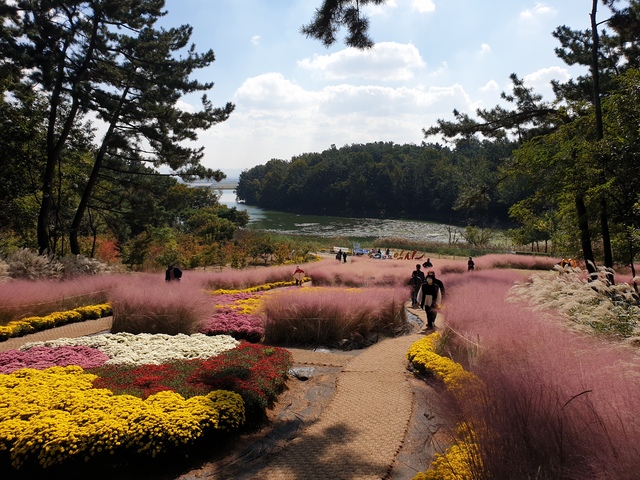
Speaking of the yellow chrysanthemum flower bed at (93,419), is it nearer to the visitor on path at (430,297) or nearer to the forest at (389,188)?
the visitor on path at (430,297)

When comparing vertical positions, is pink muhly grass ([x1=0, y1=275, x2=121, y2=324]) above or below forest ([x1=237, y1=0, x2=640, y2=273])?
below

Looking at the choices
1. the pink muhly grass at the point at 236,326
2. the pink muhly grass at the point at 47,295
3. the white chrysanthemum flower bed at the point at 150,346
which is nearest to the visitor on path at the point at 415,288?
the pink muhly grass at the point at 236,326

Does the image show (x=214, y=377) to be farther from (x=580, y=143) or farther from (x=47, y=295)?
(x=580, y=143)

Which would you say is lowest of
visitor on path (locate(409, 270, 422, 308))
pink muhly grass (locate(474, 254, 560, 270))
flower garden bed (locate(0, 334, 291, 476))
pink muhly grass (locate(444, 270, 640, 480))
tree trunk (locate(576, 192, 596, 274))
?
pink muhly grass (locate(474, 254, 560, 270))

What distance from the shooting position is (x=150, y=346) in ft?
26.0

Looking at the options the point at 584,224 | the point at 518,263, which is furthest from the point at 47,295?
the point at 518,263

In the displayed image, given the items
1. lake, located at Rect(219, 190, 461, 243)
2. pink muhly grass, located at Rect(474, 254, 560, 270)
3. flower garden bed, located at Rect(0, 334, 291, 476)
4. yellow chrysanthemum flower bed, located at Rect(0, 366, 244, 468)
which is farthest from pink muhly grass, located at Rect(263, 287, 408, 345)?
lake, located at Rect(219, 190, 461, 243)

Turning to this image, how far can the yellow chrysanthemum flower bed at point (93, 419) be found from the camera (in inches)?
156

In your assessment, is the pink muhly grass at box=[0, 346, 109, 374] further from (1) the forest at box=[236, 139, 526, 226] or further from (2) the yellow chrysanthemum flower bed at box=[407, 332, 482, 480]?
(1) the forest at box=[236, 139, 526, 226]

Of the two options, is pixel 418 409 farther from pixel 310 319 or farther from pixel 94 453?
pixel 310 319

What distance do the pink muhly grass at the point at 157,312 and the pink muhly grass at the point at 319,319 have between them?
165cm

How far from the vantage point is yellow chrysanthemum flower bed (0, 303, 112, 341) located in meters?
9.29

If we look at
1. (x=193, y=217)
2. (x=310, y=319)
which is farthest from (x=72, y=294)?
(x=193, y=217)

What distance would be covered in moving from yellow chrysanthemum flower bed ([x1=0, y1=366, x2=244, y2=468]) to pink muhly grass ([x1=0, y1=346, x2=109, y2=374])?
46.3 inches
